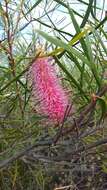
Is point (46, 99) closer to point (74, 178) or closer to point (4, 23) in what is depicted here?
point (4, 23)

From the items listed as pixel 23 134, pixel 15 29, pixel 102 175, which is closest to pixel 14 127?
pixel 23 134

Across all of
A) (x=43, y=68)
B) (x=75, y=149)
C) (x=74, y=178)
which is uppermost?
(x=43, y=68)

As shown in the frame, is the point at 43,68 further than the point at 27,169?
No

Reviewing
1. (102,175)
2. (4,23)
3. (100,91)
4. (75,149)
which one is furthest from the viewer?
(102,175)

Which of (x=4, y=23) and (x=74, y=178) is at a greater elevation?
(x=4, y=23)

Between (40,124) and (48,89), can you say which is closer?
(48,89)

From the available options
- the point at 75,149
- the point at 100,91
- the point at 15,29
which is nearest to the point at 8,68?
the point at 15,29

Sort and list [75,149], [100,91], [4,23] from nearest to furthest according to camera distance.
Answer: [100,91] < [75,149] < [4,23]
